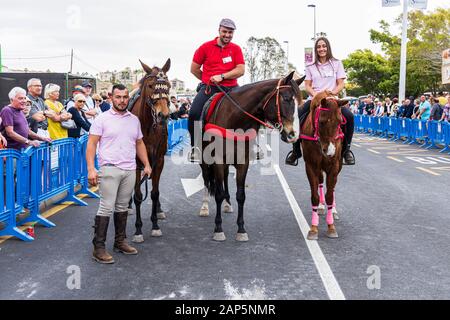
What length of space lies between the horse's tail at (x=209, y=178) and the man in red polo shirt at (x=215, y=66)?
291 mm

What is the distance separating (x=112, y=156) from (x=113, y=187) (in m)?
0.36

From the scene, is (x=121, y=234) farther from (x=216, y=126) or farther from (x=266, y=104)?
(x=266, y=104)

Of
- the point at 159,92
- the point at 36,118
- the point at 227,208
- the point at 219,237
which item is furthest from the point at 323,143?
the point at 36,118

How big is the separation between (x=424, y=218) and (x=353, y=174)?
4.87 meters

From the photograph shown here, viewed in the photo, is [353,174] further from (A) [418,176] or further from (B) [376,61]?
(B) [376,61]

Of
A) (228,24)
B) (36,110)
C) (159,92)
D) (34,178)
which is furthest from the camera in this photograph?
(36,110)

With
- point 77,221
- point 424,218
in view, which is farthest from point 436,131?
point 77,221

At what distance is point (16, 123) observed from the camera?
7645 mm

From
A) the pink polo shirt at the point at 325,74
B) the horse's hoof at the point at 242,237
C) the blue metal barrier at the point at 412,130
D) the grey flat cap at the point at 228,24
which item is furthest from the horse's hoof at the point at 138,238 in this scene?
the blue metal barrier at the point at 412,130

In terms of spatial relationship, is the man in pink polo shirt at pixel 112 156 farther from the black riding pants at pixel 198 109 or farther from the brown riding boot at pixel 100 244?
the black riding pants at pixel 198 109

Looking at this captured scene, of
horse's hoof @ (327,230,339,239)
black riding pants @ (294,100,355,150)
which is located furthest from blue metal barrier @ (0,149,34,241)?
black riding pants @ (294,100,355,150)

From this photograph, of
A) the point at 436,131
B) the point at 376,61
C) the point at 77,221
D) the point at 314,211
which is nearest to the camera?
the point at 314,211

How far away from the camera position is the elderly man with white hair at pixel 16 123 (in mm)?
7523

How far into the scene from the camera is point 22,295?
15.0 ft
